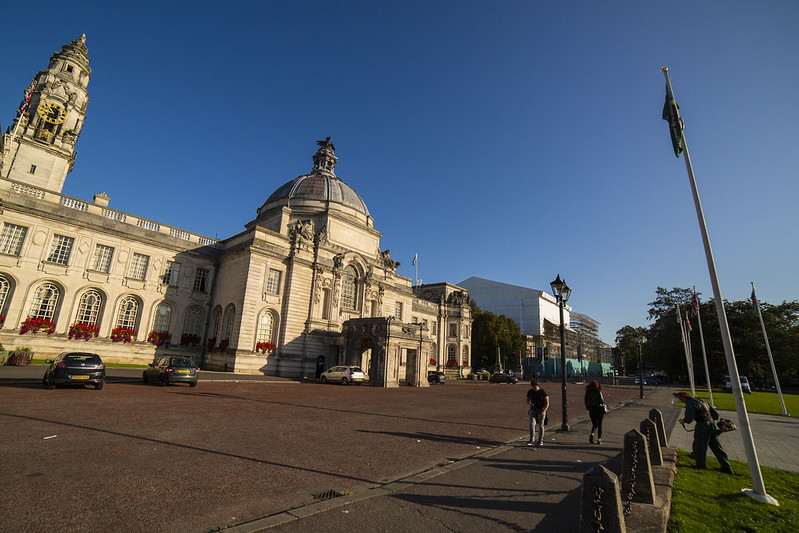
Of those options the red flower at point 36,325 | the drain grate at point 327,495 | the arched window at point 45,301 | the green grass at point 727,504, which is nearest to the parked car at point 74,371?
the red flower at point 36,325

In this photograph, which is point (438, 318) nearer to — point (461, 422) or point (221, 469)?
point (461, 422)

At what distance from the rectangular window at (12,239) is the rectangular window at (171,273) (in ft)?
29.6

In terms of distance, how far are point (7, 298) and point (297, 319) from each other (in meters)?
19.3

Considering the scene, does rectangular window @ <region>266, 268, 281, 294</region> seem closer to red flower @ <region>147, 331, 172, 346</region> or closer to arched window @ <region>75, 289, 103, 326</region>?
red flower @ <region>147, 331, 172, 346</region>

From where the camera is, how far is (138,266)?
30.8 m

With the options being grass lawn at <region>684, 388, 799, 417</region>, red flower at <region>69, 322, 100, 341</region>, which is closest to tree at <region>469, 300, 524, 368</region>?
grass lawn at <region>684, 388, 799, 417</region>

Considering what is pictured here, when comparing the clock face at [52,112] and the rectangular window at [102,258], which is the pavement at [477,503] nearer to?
the rectangular window at [102,258]

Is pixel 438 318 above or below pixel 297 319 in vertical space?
above

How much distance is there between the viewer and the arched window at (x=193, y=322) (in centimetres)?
3303

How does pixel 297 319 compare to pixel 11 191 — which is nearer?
pixel 11 191

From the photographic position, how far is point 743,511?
19.5 feet

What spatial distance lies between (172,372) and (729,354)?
71.4ft

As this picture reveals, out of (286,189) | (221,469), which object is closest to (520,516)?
(221,469)

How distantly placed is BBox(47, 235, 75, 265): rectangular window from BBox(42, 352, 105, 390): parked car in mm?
15831
